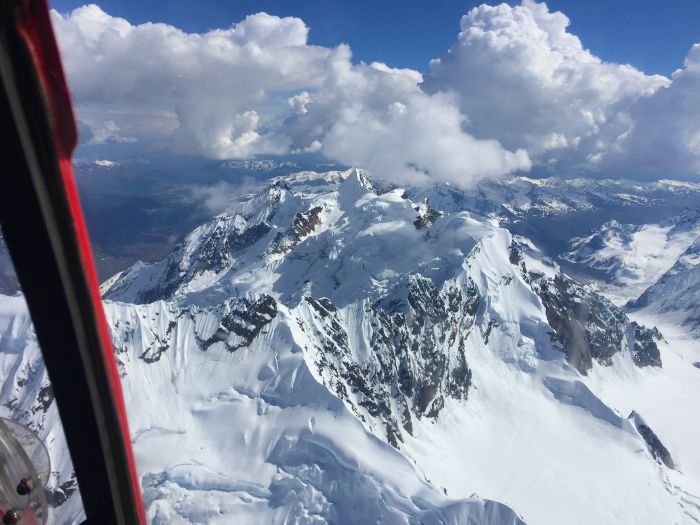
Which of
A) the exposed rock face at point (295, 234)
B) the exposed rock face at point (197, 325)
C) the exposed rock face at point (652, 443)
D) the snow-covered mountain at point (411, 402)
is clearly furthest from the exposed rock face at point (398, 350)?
the exposed rock face at point (295, 234)

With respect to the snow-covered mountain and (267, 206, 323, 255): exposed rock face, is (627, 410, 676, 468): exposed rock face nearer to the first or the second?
the snow-covered mountain

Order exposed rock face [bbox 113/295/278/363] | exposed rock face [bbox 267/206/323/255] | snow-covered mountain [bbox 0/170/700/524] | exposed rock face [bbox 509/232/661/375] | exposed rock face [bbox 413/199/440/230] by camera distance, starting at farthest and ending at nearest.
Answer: exposed rock face [bbox 267/206/323/255]
exposed rock face [bbox 413/199/440/230]
exposed rock face [bbox 509/232/661/375]
exposed rock face [bbox 113/295/278/363]
snow-covered mountain [bbox 0/170/700/524]

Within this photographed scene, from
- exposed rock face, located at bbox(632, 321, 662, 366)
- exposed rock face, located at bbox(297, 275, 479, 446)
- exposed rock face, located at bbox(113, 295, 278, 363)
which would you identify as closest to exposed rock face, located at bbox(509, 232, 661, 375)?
exposed rock face, located at bbox(632, 321, 662, 366)

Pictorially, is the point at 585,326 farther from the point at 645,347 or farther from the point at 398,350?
the point at 398,350

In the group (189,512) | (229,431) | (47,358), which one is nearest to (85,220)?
(47,358)

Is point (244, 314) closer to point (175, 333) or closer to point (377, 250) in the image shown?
point (175, 333)
